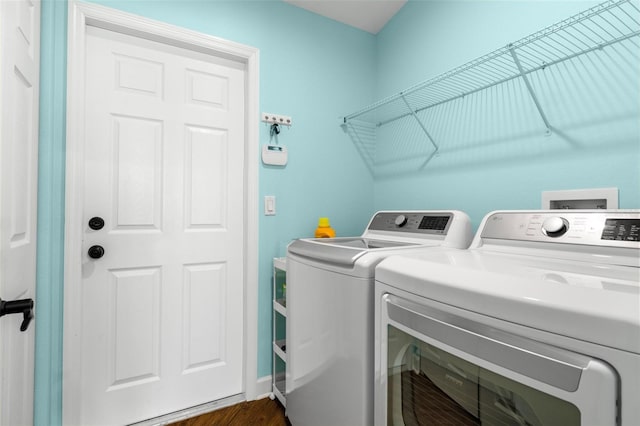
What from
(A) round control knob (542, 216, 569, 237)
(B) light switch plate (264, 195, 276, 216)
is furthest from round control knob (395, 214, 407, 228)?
(B) light switch plate (264, 195, 276, 216)

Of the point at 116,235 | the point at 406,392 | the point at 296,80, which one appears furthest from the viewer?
the point at 296,80

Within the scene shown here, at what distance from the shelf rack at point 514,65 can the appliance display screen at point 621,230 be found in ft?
1.83

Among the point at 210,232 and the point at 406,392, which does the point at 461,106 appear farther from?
the point at 210,232

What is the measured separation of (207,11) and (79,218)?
1.33m

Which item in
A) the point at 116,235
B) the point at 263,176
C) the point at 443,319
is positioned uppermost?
the point at 263,176

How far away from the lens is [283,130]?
199 centimetres

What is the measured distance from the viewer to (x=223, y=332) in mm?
1853

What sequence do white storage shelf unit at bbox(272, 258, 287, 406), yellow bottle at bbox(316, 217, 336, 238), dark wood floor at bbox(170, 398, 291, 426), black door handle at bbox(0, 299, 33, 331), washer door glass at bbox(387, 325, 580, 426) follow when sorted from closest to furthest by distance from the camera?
1. washer door glass at bbox(387, 325, 580, 426)
2. black door handle at bbox(0, 299, 33, 331)
3. dark wood floor at bbox(170, 398, 291, 426)
4. white storage shelf unit at bbox(272, 258, 287, 406)
5. yellow bottle at bbox(316, 217, 336, 238)

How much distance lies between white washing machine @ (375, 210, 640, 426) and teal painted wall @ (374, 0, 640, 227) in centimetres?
32

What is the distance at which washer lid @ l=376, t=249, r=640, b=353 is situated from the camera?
1.61 feet

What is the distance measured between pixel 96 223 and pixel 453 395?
5.61 feet

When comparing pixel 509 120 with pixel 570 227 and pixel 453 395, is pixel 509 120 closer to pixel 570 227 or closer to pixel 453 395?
pixel 570 227

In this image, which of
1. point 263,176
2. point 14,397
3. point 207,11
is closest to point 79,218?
point 14,397

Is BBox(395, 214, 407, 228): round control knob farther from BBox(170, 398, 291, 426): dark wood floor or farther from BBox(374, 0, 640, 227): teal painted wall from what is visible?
BBox(170, 398, 291, 426): dark wood floor
